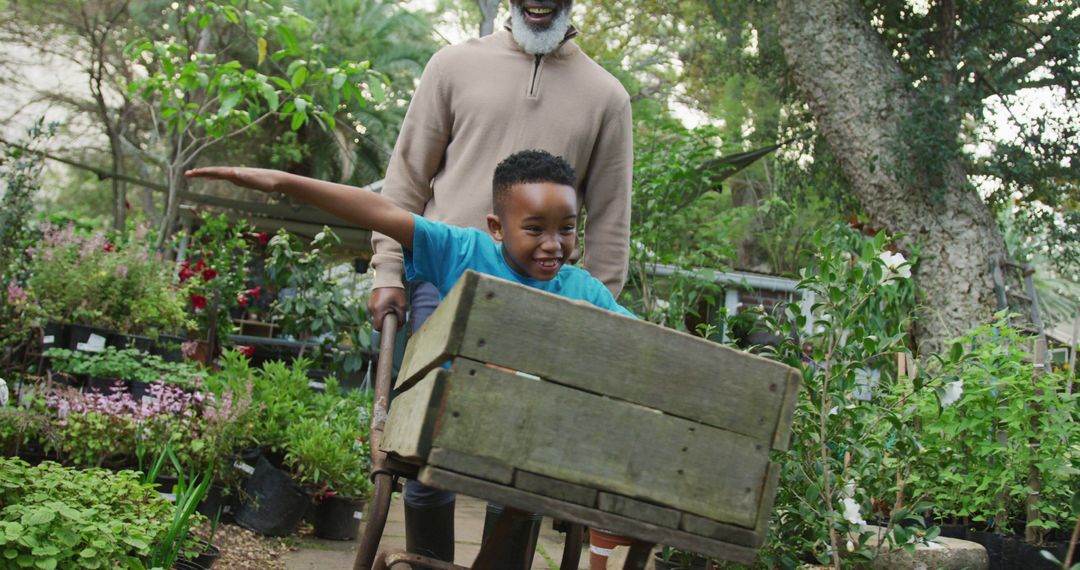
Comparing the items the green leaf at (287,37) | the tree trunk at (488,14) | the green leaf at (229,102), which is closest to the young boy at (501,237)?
the green leaf at (287,37)

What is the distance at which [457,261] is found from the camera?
2.22 metres

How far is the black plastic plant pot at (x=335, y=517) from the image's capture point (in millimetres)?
4484

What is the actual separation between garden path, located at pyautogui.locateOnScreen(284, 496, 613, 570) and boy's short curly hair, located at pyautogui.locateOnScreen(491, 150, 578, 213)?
87.6 inches

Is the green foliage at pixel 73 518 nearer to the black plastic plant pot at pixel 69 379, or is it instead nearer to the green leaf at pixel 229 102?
the black plastic plant pot at pixel 69 379

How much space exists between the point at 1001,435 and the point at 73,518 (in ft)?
10.6

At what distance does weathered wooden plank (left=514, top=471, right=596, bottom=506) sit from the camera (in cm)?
160

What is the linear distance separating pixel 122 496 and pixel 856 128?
6556 millimetres

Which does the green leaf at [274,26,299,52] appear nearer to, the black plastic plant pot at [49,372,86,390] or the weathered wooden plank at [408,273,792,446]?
the black plastic plant pot at [49,372,86,390]

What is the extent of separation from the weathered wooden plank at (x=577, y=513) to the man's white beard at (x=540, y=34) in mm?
1592

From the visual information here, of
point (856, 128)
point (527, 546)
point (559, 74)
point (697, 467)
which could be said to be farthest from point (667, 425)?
point (856, 128)

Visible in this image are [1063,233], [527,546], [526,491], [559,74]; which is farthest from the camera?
[1063,233]

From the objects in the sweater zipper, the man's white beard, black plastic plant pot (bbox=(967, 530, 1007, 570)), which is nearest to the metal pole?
the sweater zipper

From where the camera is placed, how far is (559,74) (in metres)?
2.84

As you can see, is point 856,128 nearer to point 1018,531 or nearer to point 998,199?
point 998,199
